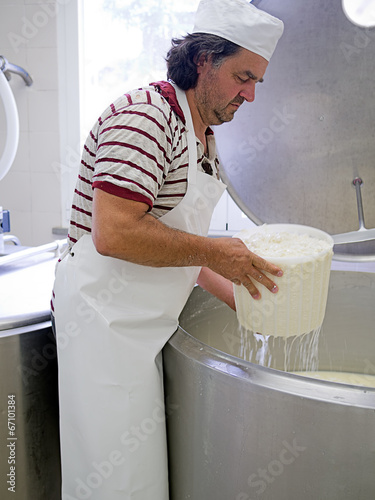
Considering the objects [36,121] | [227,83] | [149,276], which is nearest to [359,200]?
[227,83]

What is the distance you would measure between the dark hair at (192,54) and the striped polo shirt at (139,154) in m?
0.04

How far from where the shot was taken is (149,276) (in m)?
1.16

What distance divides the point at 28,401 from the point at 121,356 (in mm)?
405

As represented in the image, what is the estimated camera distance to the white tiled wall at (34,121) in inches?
103

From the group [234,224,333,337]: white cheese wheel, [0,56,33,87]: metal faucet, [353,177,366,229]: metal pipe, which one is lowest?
[234,224,333,337]: white cheese wheel

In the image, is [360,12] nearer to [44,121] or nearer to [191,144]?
[191,144]

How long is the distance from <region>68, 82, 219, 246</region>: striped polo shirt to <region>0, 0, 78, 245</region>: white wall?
5.37ft

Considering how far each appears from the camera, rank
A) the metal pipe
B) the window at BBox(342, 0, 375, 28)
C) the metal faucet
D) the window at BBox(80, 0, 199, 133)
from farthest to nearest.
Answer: the window at BBox(80, 0, 199, 133) → the metal faucet → the metal pipe → the window at BBox(342, 0, 375, 28)

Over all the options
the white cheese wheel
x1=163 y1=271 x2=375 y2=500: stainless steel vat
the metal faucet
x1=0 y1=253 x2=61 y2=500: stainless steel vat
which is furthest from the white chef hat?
the metal faucet

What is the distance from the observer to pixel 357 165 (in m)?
1.65

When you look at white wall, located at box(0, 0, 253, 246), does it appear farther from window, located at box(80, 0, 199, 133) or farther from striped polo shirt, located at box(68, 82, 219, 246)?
striped polo shirt, located at box(68, 82, 219, 246)

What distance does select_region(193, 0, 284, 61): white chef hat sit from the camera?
3.62 feet

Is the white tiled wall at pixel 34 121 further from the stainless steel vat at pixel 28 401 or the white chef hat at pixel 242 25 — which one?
the white chef hat at pixel 242 25

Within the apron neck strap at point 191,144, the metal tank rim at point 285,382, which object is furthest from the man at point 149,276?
the metal tank rim at point 285,382
